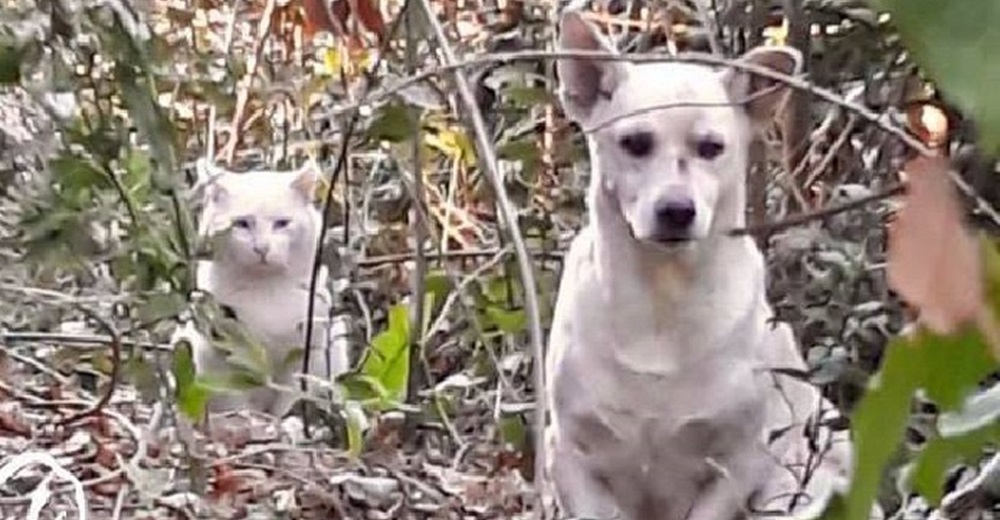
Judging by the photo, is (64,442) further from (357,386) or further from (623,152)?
(623,152)

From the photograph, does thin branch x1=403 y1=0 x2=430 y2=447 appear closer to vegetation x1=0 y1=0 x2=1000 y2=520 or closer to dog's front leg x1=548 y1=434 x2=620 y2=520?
vegetation x1=0 y1=0 x2=1000 y2=520

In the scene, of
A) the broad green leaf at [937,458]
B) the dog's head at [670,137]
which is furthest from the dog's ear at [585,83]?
the broad green leaf at [937,458]

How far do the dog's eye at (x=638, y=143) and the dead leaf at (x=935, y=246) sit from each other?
7.02 ft

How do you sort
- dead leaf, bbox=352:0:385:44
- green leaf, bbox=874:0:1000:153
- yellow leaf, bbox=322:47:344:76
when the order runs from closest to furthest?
1. green leaf, bbox=874:0:1000:153
2. dead leaf, bbox=352:0:385:44
3. yellow leaf, bbox=322:47:344:76

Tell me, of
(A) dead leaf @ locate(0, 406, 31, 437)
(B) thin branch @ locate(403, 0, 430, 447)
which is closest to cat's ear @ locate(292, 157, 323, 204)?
(B) thin branch @ locate(403, 0, 430, 447)

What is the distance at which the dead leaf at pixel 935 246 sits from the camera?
229mm

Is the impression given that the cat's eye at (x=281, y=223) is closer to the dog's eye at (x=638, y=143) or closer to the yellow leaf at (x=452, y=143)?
the yellow leaf at (x=452, y=143)

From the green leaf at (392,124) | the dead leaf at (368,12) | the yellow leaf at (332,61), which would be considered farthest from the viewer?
the yellow leaf at (332,61)

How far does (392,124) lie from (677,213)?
36 cm

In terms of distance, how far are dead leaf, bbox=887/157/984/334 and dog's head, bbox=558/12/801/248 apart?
2041mm

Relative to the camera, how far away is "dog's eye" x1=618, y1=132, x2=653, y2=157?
7.79 ft

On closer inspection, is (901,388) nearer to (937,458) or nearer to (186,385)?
(937,458)

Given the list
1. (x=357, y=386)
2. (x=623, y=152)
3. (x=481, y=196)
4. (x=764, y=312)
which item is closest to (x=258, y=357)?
(x=357, y=386)

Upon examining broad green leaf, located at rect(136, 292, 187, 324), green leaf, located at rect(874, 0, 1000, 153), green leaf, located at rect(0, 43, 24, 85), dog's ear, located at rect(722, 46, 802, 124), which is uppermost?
green leaf, located at rect(874, 0, 1000, 153)
